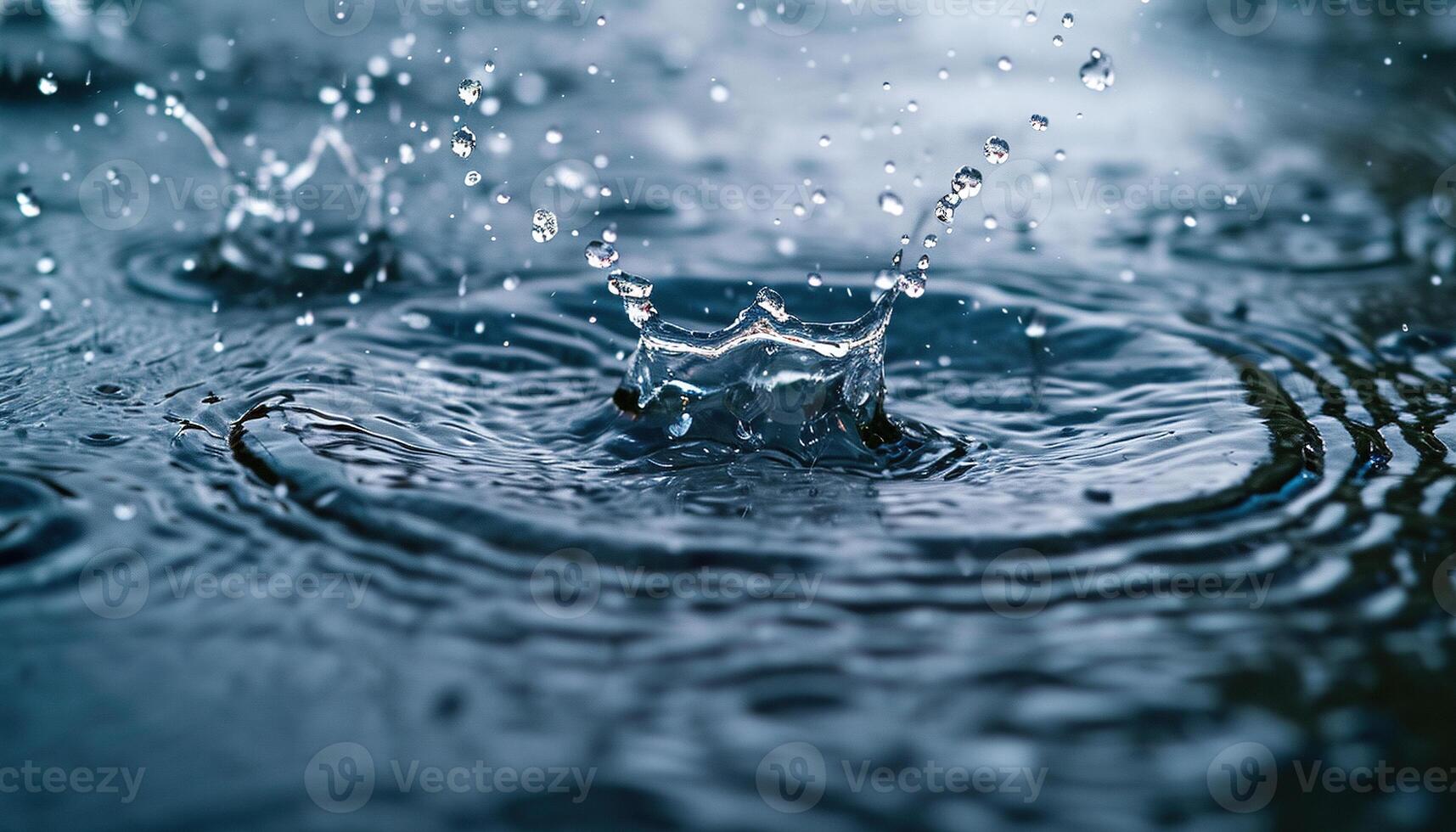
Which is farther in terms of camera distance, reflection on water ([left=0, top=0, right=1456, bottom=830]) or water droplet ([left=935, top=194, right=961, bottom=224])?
water droplet ([left=935, top=194, right=961, bottom=224])

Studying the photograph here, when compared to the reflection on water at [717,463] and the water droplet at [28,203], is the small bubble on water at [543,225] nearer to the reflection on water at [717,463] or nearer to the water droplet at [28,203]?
the reflection on water at [717,463]

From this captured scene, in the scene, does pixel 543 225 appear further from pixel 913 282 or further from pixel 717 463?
pixel 717 463

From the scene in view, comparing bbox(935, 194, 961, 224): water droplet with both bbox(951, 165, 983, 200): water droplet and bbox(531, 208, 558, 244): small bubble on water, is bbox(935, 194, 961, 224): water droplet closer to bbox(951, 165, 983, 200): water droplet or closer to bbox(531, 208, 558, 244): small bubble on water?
bbox(951, 165, 983, 200): water droplet

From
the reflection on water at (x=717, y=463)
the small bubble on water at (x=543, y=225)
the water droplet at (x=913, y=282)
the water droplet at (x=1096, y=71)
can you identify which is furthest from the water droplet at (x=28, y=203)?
the water droplet at (x=1096, y=71)

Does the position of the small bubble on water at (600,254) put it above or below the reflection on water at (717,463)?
above

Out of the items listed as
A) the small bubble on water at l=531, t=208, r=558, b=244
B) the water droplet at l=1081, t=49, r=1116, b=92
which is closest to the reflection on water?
the water droplet at l=1081, t=49, r=1116, b=92

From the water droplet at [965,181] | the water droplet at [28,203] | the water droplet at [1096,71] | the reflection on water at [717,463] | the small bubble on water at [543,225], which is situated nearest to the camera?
the reflection on water at [717,463]

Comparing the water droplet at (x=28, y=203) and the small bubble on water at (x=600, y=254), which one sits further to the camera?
the water droplet at (x=28, y=203)

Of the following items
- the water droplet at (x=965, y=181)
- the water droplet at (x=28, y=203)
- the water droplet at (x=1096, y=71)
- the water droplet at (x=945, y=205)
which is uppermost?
the water droplet at (x=1096, y=71)

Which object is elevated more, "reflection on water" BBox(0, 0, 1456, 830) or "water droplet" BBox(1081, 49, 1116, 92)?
"water droplet" BBox(1081, 49, 1116, 92)
